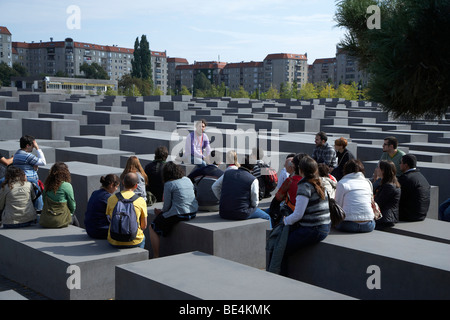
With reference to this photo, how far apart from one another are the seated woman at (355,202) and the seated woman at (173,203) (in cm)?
201

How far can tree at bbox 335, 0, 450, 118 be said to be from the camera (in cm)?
360

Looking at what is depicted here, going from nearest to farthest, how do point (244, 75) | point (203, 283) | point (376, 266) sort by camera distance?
point (203, 283) < point (376, 266) < point (244, 75)

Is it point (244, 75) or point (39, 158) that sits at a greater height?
point (244, 75)

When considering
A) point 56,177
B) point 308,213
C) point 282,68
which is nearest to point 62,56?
point 282,68

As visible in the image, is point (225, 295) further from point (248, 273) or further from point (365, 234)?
point (365, 234)

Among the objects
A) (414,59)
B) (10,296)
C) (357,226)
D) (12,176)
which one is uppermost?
(414,59)

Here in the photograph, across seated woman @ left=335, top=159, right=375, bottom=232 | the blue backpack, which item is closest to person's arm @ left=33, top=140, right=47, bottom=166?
the blue backpack

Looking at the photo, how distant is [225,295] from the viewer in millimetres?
4270

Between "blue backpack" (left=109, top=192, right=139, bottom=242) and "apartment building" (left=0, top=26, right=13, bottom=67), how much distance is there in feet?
499

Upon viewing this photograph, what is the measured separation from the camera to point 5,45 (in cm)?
14450

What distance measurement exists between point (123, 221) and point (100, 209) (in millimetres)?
552

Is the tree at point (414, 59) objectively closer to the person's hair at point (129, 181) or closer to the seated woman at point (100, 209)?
the person's hair at point (129, 181)

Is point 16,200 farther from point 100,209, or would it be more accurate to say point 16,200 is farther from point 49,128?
point 49,128

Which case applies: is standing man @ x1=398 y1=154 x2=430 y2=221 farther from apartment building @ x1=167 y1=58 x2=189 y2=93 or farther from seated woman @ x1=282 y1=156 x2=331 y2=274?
apartment building @ x1=167 y1=58 x2=189 y2=93
